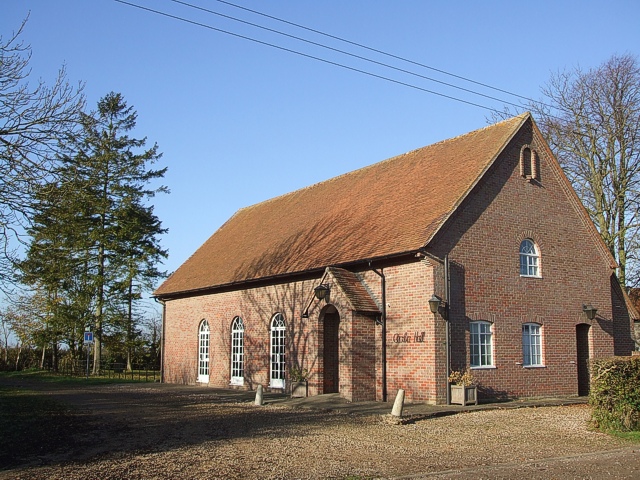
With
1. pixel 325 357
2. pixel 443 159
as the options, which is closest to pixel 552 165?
pixel 443 159

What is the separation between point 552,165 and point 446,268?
258 inches

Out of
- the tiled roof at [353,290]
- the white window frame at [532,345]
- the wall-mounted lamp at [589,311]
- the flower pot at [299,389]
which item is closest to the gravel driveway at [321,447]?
the white window frame at [532,345]

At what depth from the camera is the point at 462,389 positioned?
1753 cm

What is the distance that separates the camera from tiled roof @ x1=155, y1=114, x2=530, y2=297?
64.4ft

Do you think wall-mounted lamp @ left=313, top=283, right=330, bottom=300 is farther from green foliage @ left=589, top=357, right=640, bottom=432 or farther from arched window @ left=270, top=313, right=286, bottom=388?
green foliage @ left=589, top=357, right=640, bottom=432

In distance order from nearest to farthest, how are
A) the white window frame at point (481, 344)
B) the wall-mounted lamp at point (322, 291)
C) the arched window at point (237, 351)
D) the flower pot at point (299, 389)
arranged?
the white window frame at point (481, 344) → the wall-mounted lamp at point (322, 291) → the flower pot at point (299, 389) → the arched window at point (237, 351)

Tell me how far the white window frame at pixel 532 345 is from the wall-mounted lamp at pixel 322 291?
6.21m

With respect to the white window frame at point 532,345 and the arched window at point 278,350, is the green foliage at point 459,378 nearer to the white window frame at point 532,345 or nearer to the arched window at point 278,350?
the white window frame at point 532,345

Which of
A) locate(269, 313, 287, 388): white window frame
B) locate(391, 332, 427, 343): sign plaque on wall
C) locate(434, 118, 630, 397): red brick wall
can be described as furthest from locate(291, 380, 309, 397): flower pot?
locate(434, 118, 630, 397): red brick wall

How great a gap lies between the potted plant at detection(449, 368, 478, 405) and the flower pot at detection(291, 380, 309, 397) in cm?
508

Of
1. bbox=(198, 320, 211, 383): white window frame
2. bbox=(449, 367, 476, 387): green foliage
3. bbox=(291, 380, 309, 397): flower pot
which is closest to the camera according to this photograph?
bbox=(449, 367, 476, 387): green foliage

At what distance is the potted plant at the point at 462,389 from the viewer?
17.5 meters

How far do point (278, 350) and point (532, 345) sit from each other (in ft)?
28.7

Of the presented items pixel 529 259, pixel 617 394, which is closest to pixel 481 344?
pixel 529 259
